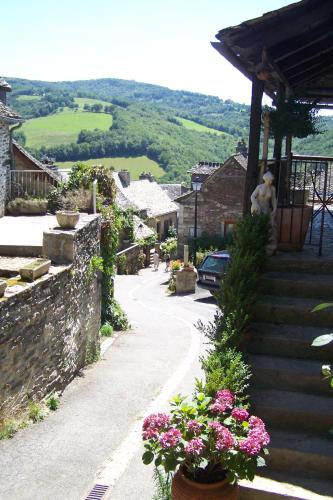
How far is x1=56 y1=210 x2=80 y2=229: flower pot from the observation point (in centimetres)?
1124

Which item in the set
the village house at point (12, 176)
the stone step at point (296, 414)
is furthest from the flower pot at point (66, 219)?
the stone step at point (296, 414)

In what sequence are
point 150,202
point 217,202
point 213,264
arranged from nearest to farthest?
point 213,264
point 217,202
point 150,202

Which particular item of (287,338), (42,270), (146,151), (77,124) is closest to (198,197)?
(42,270)

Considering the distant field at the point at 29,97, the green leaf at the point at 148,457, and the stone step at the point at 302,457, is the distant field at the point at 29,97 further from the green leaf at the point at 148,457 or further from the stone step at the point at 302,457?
the green leaf at the point at 148,457

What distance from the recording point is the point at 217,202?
1403 inches

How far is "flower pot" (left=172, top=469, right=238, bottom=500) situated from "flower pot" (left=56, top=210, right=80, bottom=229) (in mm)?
7657

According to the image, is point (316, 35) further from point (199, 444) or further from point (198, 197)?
point (198, 197)

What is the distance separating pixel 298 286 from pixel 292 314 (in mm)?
442

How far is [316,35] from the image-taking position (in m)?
7.34

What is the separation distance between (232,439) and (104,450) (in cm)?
458

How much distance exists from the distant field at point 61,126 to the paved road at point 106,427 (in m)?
92.1

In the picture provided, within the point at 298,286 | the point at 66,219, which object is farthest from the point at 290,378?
the point at 66,219

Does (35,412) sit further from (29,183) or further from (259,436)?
(29,183)

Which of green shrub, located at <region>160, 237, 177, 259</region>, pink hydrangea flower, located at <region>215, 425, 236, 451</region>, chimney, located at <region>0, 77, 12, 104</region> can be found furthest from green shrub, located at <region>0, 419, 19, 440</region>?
green shrub, located at <region>160, 237, 177, 259</region>
